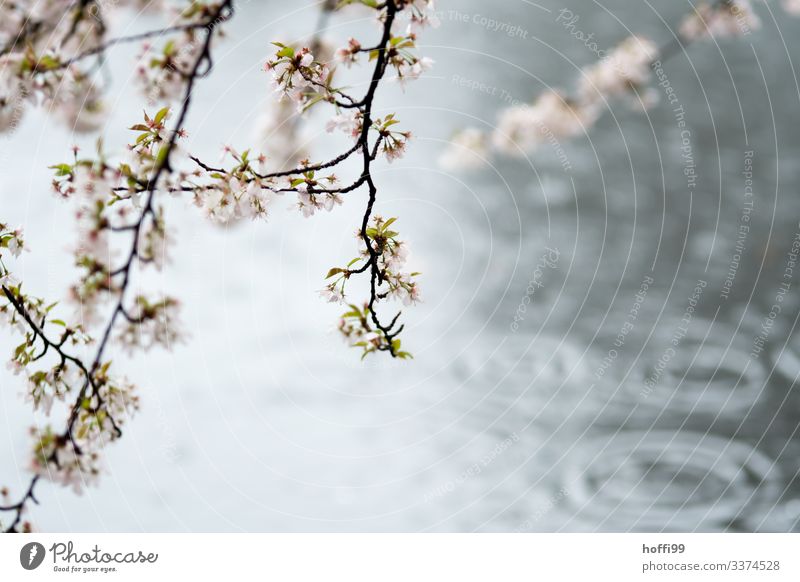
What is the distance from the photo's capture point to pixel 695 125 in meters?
3.36

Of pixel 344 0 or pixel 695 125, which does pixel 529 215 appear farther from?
pixel 344 0

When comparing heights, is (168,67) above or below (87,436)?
above

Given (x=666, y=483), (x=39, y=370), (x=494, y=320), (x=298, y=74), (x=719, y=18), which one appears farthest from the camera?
(x=494, y=320)

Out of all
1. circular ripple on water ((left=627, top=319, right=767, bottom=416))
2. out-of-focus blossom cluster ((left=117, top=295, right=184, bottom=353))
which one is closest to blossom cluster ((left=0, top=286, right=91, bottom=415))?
out-of-focus blossom cluster ((left=117, top=295, right=184, bottom=353))

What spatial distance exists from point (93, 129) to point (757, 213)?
2.56 metres

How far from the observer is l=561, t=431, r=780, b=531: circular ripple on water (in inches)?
65.1

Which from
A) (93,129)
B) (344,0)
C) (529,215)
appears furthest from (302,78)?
(529,215)

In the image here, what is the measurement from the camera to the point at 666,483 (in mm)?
1763

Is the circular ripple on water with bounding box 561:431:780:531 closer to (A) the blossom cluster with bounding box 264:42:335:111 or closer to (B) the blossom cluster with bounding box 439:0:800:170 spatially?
(B) the blossom cluster with bounding box 439:0:800:170

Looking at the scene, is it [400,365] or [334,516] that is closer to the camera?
[334,516]
